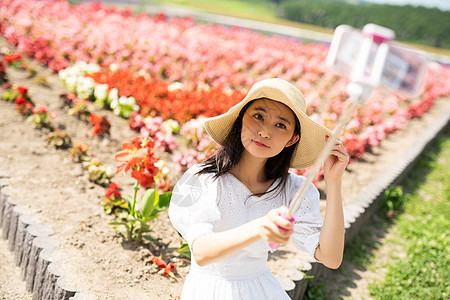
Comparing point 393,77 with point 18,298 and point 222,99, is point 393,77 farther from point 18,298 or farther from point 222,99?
point 222,99

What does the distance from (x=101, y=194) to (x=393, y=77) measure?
8.54 ft

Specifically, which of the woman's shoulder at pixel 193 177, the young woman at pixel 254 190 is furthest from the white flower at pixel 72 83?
the woman's shoulder at pixel 193 177

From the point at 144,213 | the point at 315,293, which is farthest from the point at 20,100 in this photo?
the point at 315,293

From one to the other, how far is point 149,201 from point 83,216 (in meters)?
0.65

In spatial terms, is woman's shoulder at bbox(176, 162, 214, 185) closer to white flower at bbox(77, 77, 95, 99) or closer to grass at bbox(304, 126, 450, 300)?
grass at bbox(304, 126, 450, 300)

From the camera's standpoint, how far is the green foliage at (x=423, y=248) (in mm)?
2922

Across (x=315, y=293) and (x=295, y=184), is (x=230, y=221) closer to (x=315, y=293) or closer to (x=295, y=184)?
(x=295, y=184)

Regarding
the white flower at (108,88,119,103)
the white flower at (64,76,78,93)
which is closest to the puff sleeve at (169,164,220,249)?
the white flower at (108,88,119,103)

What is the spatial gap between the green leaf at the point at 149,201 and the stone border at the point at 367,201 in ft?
3.02

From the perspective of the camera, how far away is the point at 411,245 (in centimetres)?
352

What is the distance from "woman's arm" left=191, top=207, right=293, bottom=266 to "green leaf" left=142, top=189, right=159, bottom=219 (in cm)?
104

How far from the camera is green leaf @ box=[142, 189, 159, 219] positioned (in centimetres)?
240

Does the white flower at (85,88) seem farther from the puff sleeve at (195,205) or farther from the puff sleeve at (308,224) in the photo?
the puff sleeve at (308,224)

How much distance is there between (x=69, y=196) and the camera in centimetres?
300
